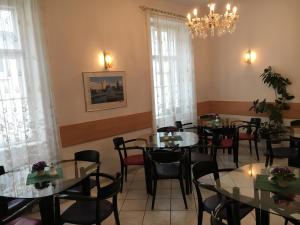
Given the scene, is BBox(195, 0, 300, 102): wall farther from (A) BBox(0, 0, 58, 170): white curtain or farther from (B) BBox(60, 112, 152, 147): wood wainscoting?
(A) BBox(0, 0, 58, 170): white curtain

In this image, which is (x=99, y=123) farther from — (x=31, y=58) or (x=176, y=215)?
(x=176, y=215)

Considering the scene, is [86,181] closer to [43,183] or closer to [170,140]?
[43,183]

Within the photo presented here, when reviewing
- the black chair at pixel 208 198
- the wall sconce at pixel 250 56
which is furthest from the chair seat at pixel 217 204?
the wall sconce at pixel 250 56

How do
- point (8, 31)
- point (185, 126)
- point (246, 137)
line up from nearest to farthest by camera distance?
1. point (8, 31)
2. point (246, 137)
3. point (185, 126)

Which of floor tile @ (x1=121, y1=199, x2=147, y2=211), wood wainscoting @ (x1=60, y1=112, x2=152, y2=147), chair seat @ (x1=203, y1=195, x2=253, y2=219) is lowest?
floor tile @ (x1=121, y1=199, x2=147, y2=211)

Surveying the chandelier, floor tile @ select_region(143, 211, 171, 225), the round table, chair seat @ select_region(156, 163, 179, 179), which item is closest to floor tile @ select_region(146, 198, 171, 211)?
floor tile @ select_region(143, 211, 171, 225)

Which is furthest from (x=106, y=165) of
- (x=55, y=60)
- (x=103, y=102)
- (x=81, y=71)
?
(x=55, y=60)

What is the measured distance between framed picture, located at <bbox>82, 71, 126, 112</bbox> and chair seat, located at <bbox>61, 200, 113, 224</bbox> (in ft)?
6.44

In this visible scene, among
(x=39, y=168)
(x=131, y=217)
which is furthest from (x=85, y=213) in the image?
(x=131, y=217)

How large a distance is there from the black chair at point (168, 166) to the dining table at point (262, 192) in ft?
2.46

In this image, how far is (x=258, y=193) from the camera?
2.18 meters

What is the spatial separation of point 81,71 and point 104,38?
0.76 metres

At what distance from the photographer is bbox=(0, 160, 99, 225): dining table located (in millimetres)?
2375

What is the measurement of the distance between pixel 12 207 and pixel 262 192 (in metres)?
2.52
